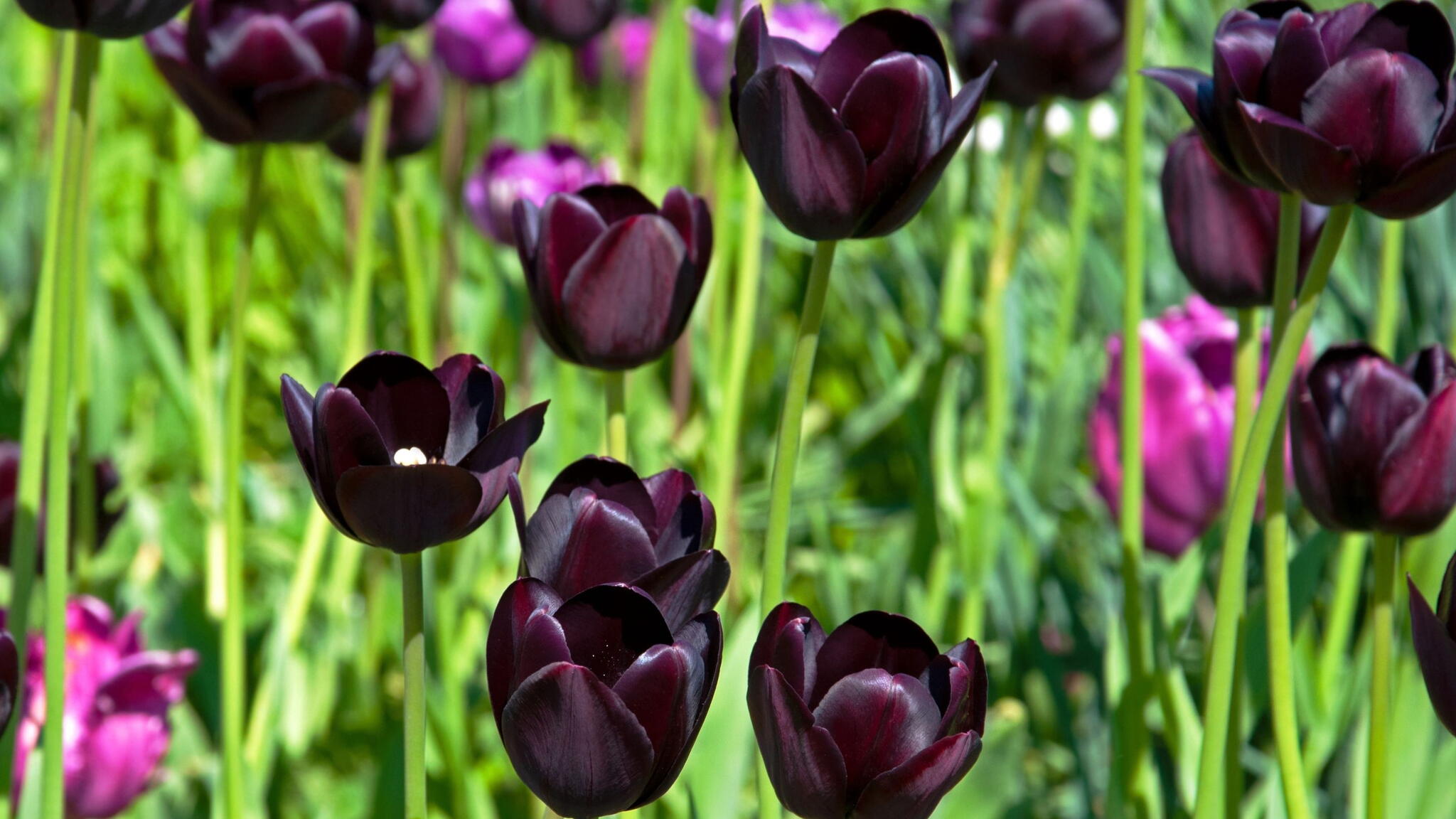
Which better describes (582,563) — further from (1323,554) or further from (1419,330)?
(1419,330)

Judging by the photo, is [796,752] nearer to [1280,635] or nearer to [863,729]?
[863,729]

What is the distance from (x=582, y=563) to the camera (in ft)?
1.19

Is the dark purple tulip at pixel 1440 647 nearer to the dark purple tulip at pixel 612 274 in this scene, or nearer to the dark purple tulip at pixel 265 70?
the dark purple tulip at pixel 612 274

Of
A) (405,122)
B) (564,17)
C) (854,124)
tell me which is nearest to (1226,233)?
(854,124)

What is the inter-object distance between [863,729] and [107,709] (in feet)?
1.44

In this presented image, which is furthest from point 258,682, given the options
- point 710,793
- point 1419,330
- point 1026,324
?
point 1419,330

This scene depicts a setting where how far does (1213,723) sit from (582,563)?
0.20 m

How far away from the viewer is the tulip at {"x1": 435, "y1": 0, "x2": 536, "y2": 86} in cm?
129

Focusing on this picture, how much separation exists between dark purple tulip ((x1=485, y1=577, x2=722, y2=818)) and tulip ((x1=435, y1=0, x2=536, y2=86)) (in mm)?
1012

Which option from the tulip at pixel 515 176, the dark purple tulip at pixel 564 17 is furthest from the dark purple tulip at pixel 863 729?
the tulip at pixel 515 176

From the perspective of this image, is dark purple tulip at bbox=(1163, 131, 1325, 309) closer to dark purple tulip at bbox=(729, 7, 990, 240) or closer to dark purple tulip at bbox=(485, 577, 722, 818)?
dark purple tulip at bbox=(729, 7, 990, 240)

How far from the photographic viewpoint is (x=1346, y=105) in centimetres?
38

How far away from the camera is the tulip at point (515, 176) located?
1.12m

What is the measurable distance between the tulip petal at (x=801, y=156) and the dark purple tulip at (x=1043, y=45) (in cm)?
37
